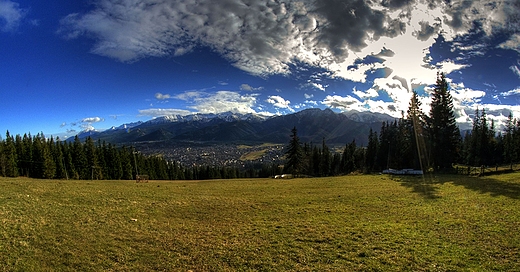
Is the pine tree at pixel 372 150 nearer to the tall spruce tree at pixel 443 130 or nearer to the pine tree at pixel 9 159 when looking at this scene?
the tall spruce tree at pixel 443 130

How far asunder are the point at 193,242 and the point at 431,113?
58725 mm

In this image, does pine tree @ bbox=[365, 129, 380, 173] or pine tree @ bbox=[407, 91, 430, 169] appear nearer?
pine tree @ bbox=[407, 91, 430, 169]

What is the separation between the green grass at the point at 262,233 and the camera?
36.4 ft

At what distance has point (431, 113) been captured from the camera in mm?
53250

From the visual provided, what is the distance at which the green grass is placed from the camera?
36.4 ft

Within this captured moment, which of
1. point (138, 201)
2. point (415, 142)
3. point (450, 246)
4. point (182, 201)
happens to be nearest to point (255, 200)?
point (182, 201)

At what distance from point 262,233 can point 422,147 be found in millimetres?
53615

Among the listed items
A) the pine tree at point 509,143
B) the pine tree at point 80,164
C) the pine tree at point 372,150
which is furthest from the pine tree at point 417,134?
the pine tree at point 80,164

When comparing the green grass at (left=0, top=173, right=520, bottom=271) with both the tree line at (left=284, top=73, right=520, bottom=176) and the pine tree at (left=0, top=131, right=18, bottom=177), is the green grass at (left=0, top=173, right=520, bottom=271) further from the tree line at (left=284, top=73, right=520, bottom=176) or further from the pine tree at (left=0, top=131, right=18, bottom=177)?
the pine tree at (left=0, top=131, right=18, bottom=177)

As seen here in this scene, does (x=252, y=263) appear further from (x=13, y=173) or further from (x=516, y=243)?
(x=13, y=173)

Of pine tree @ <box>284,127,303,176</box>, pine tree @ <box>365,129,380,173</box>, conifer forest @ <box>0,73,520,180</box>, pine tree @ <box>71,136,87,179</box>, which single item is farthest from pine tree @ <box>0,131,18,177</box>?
pine tree @ <box>365,129,380,173</box>

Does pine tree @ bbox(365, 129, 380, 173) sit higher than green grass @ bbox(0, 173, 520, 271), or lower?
higher

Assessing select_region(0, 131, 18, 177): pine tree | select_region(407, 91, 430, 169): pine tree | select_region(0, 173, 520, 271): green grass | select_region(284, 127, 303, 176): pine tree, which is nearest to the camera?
select_region(0, 173, 520, 271): green grass

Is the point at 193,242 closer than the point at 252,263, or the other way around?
the point at 252,263
